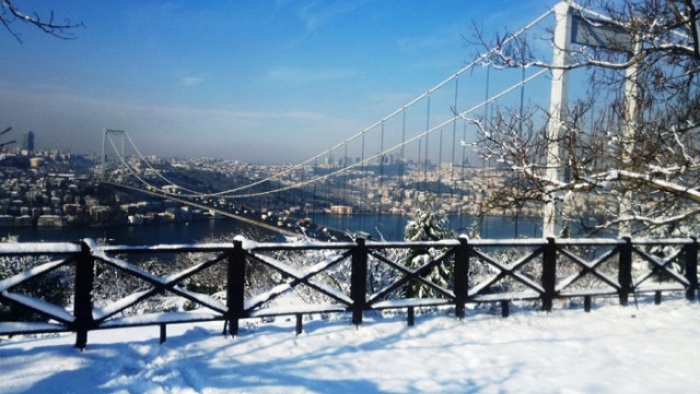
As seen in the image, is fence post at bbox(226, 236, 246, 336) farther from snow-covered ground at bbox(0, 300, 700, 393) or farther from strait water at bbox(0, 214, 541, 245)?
strait water at bbox(0, 214, 541, 245)

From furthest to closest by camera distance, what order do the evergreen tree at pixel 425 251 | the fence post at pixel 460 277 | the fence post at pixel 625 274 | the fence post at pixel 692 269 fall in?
the evergreen tree at pixel 425 251, the fence post at pixel 692 269, the fence post at pixel 625 274, the fence post at pixel 460 277

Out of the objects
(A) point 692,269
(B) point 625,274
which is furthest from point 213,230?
(A) point 692,269

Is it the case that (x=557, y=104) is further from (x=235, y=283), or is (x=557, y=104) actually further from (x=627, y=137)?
(x=235, y=283)

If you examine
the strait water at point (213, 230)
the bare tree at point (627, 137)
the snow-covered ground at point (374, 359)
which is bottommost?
the snow-covered ground at point (374, 359)

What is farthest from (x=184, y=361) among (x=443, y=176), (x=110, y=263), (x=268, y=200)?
(x=268, y=200)

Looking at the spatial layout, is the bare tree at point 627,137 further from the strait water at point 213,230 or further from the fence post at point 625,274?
the strait water at point 213,230

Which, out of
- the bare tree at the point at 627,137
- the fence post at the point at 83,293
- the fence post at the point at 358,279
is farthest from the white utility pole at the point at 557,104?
the fence post at the point at 83,293
